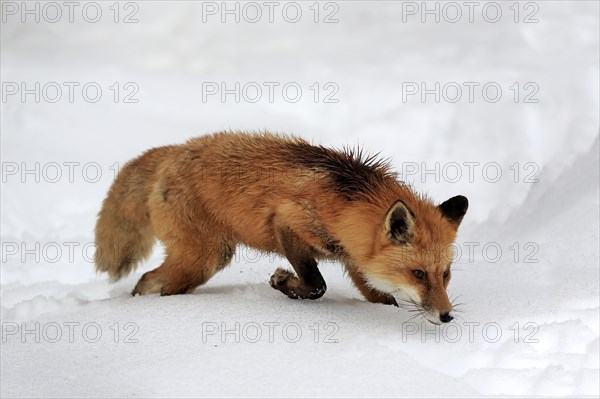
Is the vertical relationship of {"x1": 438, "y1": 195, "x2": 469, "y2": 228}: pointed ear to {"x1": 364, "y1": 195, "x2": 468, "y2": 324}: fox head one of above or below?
above

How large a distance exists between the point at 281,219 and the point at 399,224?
3.86 feet

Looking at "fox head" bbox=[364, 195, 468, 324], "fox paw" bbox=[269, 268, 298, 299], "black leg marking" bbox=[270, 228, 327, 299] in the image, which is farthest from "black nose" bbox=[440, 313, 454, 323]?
"fox paw" bbox=[269, 268, 298, 299]

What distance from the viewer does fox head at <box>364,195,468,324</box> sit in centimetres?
627

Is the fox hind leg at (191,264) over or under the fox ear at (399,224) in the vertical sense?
under

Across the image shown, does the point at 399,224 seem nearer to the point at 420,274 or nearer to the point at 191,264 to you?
the point at 420,274

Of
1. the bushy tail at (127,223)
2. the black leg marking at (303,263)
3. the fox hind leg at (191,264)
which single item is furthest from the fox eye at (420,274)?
the bushy tail at (127,223)

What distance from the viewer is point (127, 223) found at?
8.19 m

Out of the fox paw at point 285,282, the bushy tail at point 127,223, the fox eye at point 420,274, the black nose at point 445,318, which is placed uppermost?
the bushy tail at point 127,223

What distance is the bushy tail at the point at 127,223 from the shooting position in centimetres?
807

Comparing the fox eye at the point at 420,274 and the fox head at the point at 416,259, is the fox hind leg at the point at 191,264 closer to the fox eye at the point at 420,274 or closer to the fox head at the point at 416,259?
the fox head at the point at 416,259

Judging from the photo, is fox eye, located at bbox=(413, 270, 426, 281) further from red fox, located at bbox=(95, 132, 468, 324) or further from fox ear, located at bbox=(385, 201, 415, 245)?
fox ear, located at bbox=(385, 201, 415, 245)

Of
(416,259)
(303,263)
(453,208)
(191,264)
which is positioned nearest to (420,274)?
(416,259)

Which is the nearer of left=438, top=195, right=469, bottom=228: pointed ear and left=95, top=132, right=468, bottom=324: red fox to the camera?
left=95, top=132, right=468, bottom=324: red fox

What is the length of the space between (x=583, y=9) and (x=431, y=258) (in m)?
8.48
